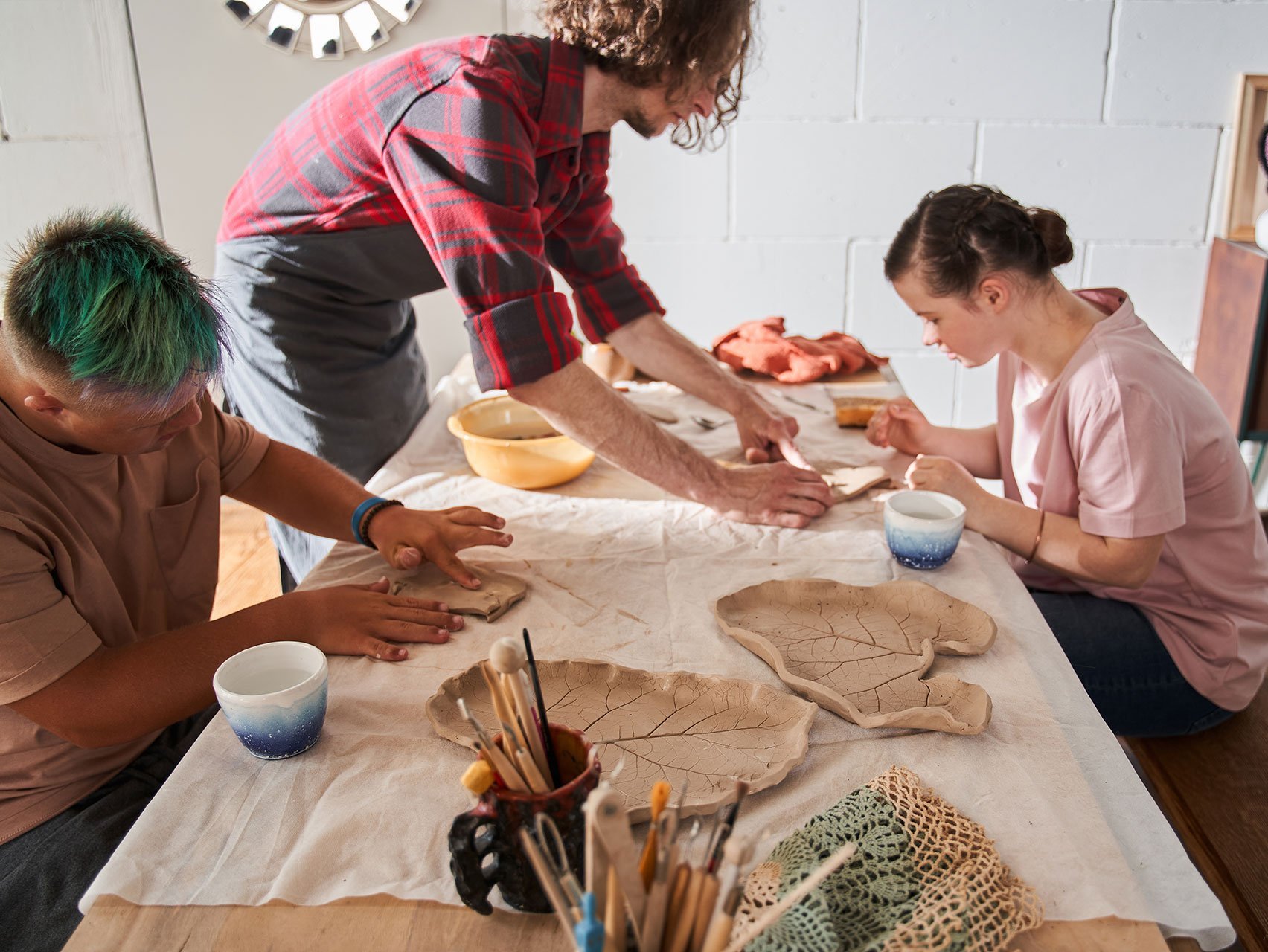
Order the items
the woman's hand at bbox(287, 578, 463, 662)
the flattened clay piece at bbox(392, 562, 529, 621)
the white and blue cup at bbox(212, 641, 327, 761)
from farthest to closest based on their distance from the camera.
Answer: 1. the flattened clay piece at bbox(392, 562, 529, 621)
2. the woman's hand at bbox(287, 578, 463, 662)
3. the white and blue cup at bbox(212, 641, 327, 761)

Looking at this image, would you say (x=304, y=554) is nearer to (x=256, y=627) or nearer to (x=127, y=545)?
(x=127, y=545)

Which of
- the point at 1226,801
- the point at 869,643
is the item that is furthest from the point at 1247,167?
the point at 869,643

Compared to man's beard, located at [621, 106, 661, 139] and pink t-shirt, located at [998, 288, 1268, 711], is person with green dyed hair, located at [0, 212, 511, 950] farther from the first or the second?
pink t-shirt, located at [998, 288, 1268, 711]

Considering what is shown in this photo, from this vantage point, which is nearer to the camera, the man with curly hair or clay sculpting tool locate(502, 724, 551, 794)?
clay sculpting tool locate(502, 724, 551, 794)

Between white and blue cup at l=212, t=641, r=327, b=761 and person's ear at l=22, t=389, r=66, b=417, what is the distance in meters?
0.33

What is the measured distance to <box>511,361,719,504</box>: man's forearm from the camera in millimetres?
1510

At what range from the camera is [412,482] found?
1.72 m

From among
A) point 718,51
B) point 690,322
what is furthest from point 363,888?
point 690,322

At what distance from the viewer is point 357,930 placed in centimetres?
77

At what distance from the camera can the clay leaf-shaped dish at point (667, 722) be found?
943mm

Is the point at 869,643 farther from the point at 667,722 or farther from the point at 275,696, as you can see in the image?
the point at 275,696

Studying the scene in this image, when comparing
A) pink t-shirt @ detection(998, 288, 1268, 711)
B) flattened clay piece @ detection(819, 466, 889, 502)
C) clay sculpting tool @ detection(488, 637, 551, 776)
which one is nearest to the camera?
clay sculpting tool @ detection(488, 637, 551, 776)

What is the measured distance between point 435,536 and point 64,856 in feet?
1.86

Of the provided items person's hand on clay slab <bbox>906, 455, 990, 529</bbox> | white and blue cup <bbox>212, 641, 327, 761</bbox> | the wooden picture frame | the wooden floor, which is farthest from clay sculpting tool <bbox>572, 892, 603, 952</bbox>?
the wooden picture frame
